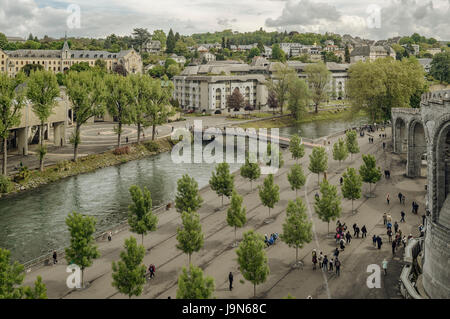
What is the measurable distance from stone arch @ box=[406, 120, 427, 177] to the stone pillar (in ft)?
174

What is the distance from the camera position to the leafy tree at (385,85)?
81250mm

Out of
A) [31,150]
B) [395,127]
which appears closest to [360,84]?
[395,127]

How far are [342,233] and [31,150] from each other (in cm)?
5334

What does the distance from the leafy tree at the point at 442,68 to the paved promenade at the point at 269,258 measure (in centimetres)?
11401

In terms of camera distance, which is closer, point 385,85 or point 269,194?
point 269,194

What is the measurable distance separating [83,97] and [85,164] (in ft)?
32.2

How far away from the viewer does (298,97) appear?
111m

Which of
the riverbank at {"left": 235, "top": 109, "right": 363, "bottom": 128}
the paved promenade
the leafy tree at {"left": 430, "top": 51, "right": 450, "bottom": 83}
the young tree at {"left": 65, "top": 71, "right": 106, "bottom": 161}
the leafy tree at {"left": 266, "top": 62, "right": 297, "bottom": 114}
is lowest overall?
the paved promenade

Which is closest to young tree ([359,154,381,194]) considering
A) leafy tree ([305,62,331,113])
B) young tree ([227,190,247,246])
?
young tree ([227,190,247,246])

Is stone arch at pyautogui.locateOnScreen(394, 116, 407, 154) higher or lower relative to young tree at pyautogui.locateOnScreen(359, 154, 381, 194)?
higher

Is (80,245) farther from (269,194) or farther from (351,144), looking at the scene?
(351,144)

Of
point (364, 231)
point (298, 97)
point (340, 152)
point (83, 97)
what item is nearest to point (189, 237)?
point (364, 231)

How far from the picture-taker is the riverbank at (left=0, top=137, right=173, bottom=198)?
Answer: 5638cm

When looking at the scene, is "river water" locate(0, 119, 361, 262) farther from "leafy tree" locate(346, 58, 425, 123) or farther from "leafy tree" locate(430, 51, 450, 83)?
"leafy tree" locate(430, 51, 450, 83)
